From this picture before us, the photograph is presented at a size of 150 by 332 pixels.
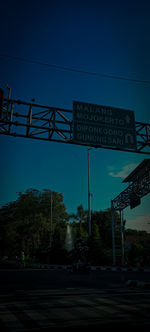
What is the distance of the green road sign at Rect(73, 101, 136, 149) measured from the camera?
11094mm

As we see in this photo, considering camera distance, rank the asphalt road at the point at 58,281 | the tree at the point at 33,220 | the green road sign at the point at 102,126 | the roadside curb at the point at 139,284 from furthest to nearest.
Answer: the tree at the point at 33,220, the green road sign at the point at 102,126, the roadside curb at the point at 139,284, the asphalt road at the point at 58,281

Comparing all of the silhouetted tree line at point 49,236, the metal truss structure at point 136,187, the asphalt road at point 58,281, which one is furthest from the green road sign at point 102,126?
the silhouetted tree line at point 49,236

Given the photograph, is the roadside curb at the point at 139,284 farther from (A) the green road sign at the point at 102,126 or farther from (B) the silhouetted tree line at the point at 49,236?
(B) the silhouetted tree line at the point at 49,236

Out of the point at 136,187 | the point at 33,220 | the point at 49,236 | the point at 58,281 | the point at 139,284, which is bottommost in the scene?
the point at 58,281

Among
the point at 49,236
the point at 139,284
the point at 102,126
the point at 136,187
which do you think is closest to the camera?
the point at 139,284

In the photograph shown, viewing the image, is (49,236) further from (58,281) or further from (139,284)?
(139,284)

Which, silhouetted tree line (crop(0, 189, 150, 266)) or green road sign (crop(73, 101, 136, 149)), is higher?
green road sign (crop(73, 101, 136, 149))

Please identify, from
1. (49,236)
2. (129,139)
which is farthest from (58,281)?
(49,236)

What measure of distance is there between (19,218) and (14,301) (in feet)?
121

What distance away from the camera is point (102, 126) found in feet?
37.1

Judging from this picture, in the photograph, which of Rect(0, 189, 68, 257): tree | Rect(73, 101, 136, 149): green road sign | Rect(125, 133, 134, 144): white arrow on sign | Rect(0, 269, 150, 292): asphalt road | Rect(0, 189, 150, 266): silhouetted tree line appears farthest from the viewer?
Rect(0, 189, 68, 257): tree

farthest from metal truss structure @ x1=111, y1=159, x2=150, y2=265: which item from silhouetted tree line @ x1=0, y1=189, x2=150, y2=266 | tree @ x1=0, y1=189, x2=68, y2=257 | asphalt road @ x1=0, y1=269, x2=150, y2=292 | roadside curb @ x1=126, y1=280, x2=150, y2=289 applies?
tree @ x1=0, y1=189, x2=68, y2=257

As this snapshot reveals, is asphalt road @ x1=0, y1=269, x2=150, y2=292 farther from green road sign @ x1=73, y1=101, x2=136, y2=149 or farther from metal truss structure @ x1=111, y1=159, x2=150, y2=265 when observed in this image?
metal truss structure @ x1=111, y1=159, x2=150, y2=265

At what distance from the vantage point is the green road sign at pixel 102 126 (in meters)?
11.1
